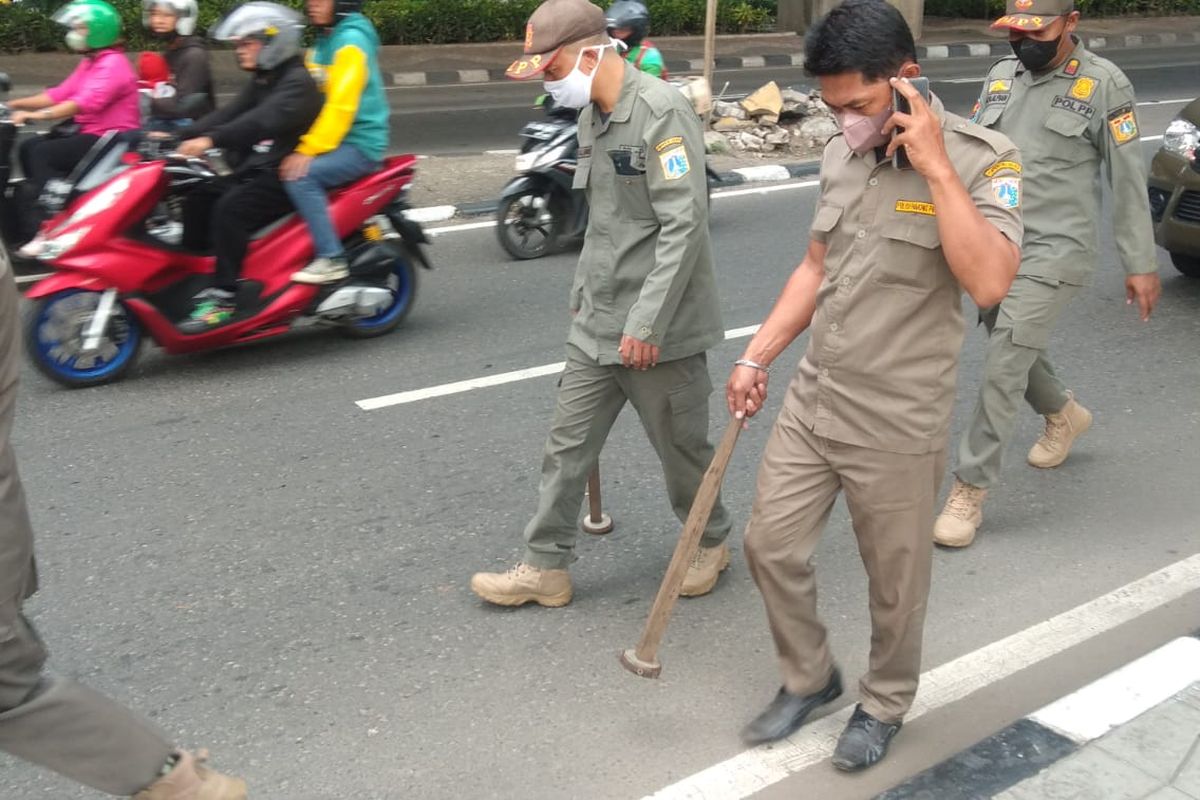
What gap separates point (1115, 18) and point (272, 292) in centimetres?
2625

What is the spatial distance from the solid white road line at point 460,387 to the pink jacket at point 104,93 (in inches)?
99.3

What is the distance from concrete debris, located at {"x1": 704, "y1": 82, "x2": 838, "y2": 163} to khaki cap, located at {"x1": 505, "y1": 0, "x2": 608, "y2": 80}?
8371 millimetres

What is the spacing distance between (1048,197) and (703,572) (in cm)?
171

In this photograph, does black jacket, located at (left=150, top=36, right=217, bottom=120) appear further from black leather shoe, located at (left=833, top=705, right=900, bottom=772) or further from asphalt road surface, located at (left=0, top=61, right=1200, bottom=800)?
A: black leather shoe, located at (left=833, top=705, right=900, bottom=772)

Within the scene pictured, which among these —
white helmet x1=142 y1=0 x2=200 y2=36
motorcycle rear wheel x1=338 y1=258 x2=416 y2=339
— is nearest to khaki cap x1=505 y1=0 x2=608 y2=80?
motorcycle rear wheel x1=338 y1=258 x2=416 y2=339

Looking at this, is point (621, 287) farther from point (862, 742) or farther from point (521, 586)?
point (862, 742)

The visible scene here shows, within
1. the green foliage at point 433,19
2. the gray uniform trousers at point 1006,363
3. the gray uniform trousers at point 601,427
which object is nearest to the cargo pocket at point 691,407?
the gray uniform trousers at point 601,427

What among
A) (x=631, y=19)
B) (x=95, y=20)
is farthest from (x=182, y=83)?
(x=631, y=19)

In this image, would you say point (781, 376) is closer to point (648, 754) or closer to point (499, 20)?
point (648, 754)

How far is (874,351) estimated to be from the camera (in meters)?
2.97

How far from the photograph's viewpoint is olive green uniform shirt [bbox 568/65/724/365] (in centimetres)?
355

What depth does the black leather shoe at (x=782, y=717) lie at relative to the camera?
10.7ft

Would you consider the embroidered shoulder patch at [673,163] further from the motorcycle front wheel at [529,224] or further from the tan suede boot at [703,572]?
the motorcycle front wheel at [529,224]

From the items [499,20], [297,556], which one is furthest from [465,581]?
[499,20]
